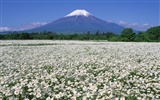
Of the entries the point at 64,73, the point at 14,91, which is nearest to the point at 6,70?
the point at 64,73

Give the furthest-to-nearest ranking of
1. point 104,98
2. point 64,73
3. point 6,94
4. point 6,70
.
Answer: point 6,70 → point 64,73 → point 6,94 → point 104,98

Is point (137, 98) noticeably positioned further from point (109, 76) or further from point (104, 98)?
point (109, 76)

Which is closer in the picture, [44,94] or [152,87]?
[44,94]

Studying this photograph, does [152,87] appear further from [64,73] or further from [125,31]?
[125,31]

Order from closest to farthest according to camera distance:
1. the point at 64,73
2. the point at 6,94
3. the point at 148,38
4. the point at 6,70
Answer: the point at 6,94, the point at 64,73, the point at 6,70, the point at 148,38

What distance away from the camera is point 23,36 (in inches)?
2525

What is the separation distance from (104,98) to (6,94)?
80.8 inches

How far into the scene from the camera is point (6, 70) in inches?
322

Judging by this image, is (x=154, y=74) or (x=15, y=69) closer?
(x=154, y=74)

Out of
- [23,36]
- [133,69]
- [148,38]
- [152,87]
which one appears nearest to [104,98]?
[152,87]

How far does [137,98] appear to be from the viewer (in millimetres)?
4328

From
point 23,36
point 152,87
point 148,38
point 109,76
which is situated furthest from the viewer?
point 23,36

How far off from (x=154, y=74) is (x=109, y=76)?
5.13 ft

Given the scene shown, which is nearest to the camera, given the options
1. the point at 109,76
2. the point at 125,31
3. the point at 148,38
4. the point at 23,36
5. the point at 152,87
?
the point at 152,87
